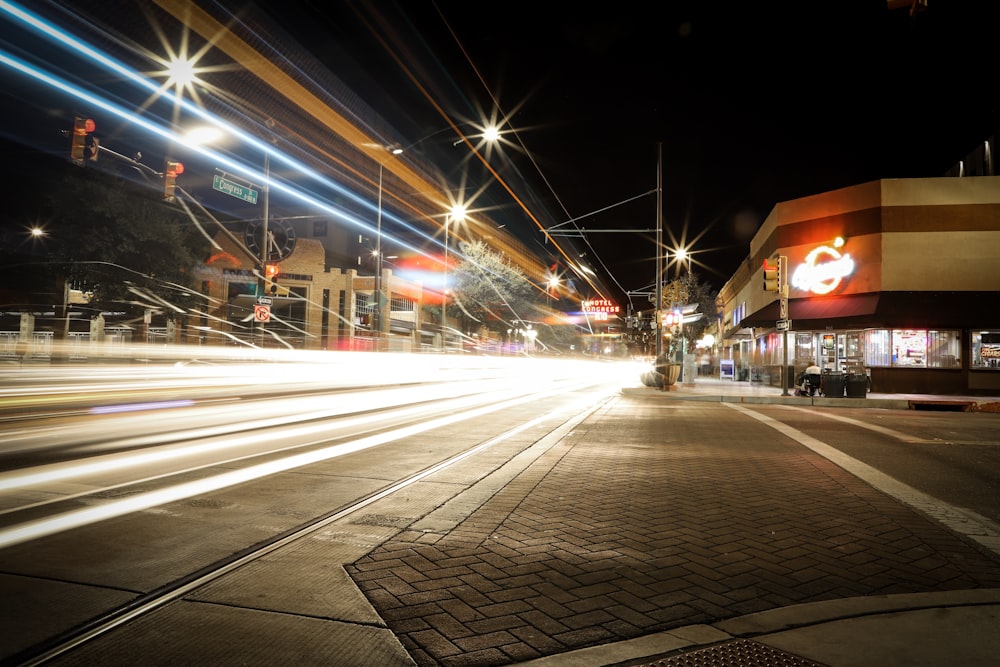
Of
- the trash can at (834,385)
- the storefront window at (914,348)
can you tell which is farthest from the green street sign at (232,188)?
the storefront window at (914,348)

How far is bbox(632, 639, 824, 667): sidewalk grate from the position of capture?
264cm

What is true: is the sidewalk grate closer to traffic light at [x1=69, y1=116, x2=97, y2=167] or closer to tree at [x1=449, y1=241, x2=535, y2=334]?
traffic light at [x1=69, y1=116, x2=97, y2=167]

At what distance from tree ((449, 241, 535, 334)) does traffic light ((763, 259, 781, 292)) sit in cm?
2757

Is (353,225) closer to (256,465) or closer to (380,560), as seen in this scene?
(256,465)

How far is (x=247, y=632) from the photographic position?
2938 mm

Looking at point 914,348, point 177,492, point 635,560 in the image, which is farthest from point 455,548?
point 914,348

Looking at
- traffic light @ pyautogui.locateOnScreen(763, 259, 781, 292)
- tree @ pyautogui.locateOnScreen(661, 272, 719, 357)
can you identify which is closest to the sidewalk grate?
traffic light @ pyautogui.locateOnScreen(763, 259, 781, 292)

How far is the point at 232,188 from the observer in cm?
1745

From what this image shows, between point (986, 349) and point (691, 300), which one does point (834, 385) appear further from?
point (691, 300)

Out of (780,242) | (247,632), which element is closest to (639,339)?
(780,242)

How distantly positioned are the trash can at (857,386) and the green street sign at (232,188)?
19397 millimetres

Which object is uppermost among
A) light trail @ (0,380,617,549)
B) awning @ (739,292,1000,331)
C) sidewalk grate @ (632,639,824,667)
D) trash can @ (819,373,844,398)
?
awning @ (739,292,1000,331)

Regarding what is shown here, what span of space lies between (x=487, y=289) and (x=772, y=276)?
28.6 meters

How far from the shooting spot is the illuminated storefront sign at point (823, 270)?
24297 mm
